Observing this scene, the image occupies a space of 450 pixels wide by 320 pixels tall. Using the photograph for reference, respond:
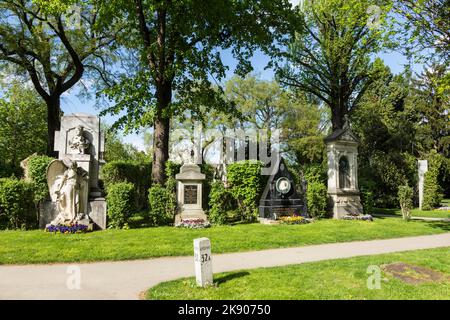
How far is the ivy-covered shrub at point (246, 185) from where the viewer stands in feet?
51.1

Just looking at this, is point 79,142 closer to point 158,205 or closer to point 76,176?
point 76,176

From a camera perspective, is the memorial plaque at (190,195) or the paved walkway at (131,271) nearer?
the paved walkway at (131,271)

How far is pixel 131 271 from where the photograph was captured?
6.93 m

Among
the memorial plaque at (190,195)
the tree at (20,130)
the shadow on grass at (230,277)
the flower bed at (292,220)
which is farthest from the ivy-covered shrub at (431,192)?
the tree at (20,130)

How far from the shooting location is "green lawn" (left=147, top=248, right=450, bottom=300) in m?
5.25

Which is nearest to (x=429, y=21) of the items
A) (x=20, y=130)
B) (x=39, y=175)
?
(x=39, y=175)

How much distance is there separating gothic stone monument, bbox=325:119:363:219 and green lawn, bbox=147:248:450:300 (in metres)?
10.7

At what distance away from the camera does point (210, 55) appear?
17.0m

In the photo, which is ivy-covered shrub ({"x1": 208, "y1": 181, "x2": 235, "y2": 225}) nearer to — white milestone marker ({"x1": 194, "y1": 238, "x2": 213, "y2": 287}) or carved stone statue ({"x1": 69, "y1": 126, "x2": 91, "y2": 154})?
carved stone statue ({"x1": 69, "y1": 126, "x2": 91, "y2": 154})

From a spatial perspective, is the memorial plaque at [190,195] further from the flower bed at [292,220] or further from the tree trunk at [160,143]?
the flower bed at [292,220]

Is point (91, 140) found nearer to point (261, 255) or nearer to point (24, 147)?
point (261, 255)

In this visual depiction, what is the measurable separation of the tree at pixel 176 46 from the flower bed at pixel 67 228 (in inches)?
171

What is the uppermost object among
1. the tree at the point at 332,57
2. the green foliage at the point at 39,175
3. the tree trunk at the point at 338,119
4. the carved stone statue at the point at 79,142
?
the tree at the point at 332,57
